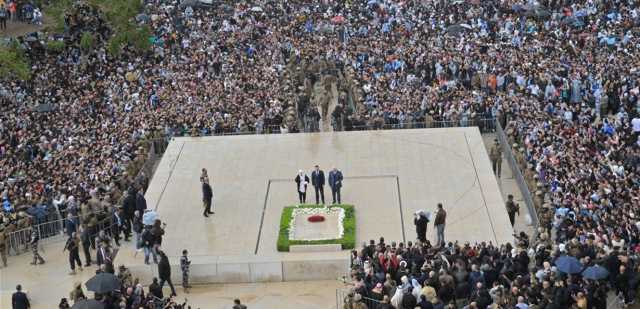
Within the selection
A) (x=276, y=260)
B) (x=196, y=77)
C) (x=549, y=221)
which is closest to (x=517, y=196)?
(x=549, y=221)

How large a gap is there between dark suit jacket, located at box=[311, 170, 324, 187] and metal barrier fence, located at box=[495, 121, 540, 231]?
673 cm

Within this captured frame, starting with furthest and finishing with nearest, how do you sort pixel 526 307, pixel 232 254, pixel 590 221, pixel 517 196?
1. pixel 517 196
2. pixel 232 254
3. pixel 590 221
4. pixel 526 307

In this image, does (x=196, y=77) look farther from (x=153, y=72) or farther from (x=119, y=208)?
(x=119, y=208)

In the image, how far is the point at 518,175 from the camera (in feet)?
146

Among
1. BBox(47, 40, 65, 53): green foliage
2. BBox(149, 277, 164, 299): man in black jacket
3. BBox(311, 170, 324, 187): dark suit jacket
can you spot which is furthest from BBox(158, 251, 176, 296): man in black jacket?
BBox(47, 40, 65, 53): green foliage

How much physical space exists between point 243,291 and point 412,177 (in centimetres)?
941

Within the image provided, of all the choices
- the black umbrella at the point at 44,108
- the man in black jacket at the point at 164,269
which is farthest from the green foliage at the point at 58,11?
the man in black jacket at the point at 164,269

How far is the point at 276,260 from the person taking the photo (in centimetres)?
3766

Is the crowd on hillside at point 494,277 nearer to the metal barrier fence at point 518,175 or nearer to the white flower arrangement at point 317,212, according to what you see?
the metal barrier fence at point 518,175

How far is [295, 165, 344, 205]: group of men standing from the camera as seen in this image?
4128 cm

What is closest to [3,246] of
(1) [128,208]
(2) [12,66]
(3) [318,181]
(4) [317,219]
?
(1) [128,208]

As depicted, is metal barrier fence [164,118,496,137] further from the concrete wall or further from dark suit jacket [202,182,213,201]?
the concrete wall

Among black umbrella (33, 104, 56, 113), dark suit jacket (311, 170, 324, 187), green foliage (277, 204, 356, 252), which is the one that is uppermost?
black umbrella (33, 104, 56, 113)

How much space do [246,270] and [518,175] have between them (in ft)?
38.2
